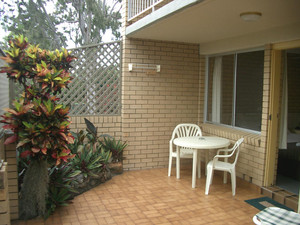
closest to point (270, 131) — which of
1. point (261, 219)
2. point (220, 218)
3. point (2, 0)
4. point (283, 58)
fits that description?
point (283, 58)

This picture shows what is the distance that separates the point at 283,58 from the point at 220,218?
2779 millimetres

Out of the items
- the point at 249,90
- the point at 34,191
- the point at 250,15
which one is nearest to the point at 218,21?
the point at 250,15

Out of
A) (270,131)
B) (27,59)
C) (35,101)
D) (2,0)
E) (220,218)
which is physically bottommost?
(220,218)

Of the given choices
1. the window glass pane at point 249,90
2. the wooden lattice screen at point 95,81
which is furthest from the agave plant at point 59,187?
the window glass pane at point 249,90

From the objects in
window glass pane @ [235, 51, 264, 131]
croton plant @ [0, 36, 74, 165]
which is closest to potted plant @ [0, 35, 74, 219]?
croton plant @ [0, 36, 74, 165]

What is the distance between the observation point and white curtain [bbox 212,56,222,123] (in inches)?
236

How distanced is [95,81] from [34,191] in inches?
103

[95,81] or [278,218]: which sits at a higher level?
[95,81]

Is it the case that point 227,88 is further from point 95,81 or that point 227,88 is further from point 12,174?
point 12,174

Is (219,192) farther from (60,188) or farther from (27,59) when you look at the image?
(27,59)

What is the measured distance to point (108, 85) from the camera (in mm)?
5703

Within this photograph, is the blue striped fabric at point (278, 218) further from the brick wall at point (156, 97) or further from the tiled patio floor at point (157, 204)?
the brick wall at point (156, 97)

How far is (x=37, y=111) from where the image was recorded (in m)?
3.32

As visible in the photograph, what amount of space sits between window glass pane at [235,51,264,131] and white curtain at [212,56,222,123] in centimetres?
59
